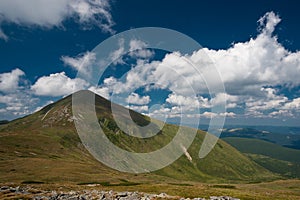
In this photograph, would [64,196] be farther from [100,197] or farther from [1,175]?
[1,175]

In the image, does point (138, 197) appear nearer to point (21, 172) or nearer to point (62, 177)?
point (62, 177)

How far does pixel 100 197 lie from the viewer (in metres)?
59.2

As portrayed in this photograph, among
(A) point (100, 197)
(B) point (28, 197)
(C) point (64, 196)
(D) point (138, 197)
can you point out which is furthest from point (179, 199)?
(B) point (28, 197)

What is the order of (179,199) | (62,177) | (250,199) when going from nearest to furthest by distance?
1. (179,199)
2. (250,199)
3. (62,177)

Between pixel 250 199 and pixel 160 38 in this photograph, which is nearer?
pixel 160 38

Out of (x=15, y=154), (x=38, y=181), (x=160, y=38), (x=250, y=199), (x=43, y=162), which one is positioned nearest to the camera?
(x=160, y=38)

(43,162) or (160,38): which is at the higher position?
(160,38)

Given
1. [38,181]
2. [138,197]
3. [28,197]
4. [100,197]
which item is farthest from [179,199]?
[38,181]

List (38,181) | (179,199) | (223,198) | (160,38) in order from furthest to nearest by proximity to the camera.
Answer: (38,181) → (223,198) → (179,199) → (160,38)

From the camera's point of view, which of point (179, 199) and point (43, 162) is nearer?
point (179, 199)

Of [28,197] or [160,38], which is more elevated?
[160,38]

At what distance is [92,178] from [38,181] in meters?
29.5

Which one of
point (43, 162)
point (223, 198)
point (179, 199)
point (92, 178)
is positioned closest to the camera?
point (179, 199)

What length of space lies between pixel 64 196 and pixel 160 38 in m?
40.7
